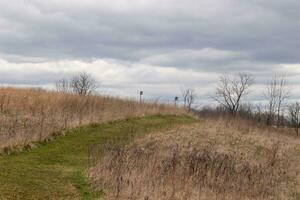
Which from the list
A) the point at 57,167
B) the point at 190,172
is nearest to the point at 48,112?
the point at 57,167

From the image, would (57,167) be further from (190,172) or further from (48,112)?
(48,112)

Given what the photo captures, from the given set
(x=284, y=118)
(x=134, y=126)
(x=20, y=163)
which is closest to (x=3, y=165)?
(x=20, y=163)

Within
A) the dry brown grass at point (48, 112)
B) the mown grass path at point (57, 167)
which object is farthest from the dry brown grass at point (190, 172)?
the dry brown grass at point (48, 112)

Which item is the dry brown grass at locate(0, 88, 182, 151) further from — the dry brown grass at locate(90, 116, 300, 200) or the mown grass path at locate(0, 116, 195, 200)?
the dry brown grass at locate(90, 116, 300, 200)

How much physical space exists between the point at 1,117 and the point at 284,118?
7741 cm

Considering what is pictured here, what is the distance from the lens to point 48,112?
22.2 metres

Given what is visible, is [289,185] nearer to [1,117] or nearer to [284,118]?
[1,117]

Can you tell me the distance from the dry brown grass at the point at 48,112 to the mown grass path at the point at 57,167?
0.49 meters

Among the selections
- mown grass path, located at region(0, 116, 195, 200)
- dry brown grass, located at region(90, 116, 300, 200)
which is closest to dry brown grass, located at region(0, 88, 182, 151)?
mown grass path, located at region(0, 116, 195, 200)

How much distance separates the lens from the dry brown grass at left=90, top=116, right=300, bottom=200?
10.9 metres

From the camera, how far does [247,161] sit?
2102cm

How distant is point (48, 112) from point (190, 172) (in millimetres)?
10300

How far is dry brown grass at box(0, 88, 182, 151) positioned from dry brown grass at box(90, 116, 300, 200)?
2839 millimetres

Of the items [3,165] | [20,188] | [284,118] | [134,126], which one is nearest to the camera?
[20,188]
